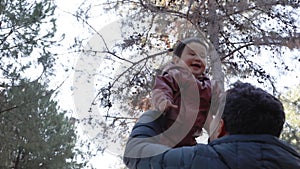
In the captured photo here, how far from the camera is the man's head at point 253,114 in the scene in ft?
4.26

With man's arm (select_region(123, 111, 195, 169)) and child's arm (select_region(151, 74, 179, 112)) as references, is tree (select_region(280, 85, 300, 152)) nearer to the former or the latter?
child's arm (select_region(151, 74, 179, 112))

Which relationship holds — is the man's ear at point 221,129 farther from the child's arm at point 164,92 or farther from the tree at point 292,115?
the tree at point 292,115

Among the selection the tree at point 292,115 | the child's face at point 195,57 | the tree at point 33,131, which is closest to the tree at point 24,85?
the tree at point 33,131

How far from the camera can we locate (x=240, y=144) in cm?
128

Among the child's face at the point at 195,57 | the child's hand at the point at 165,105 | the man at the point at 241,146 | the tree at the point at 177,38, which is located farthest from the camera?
the tree at the point at 177,38

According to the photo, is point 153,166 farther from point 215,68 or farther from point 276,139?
point 215,68

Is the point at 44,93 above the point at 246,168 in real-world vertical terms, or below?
above

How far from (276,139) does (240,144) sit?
10cm

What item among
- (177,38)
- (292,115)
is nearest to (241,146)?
(177,38)

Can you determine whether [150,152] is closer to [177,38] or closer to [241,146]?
[241,146]

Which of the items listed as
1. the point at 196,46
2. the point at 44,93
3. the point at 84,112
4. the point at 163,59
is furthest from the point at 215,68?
the point at 44,93

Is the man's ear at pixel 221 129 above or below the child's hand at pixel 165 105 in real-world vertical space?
below

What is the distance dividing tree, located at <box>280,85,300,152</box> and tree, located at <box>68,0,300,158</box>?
0.63 meters

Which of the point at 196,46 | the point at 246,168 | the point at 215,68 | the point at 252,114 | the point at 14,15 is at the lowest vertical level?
the point at 246,168
